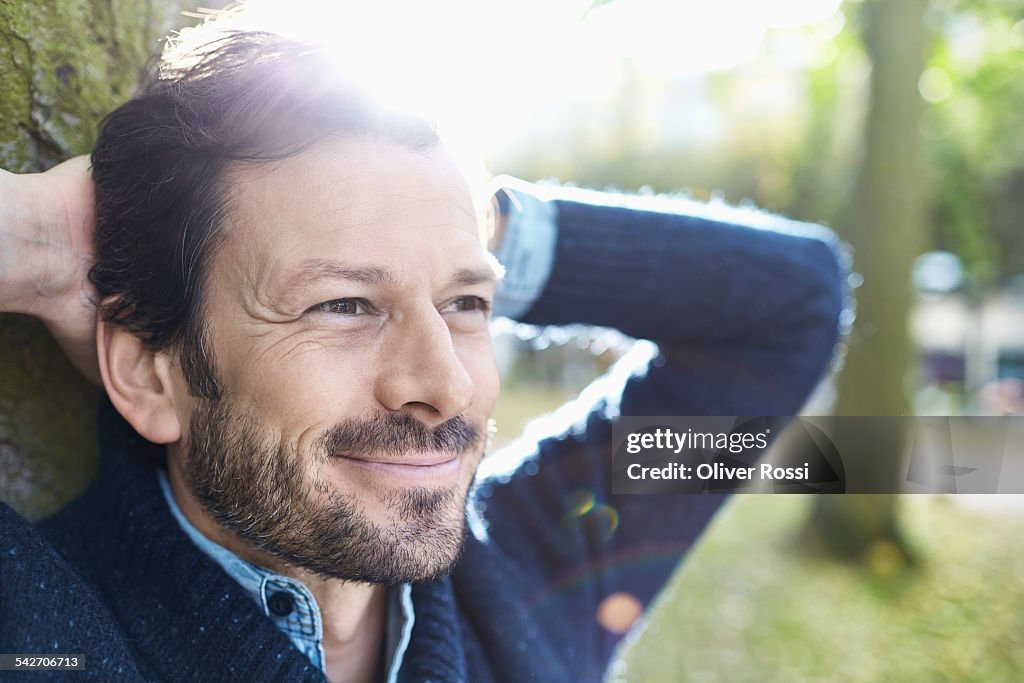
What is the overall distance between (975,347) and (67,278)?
17156 mm

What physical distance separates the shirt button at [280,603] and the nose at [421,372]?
1.30 ft

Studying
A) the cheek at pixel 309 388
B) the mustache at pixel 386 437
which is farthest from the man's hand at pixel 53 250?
the mustache at pixel 386 437

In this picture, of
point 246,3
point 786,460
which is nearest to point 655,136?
point 786,460

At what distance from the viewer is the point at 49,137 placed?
1562 mm

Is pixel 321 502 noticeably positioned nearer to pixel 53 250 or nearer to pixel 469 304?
pixel 469 304

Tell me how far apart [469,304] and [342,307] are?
0.26 m

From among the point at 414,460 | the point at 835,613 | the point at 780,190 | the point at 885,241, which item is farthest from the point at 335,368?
the point at 780,190

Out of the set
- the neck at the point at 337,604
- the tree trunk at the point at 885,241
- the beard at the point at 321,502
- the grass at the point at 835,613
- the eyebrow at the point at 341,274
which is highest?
the eyebrow at the point at 341,274

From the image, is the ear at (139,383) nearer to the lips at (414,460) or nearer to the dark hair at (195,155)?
the dark hair at (195,155)

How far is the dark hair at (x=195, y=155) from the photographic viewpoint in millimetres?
1401

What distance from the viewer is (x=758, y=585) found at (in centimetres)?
582

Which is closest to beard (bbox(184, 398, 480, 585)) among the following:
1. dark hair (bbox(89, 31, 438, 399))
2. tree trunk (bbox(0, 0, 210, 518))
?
dark hair (bbox(89, 31, 438, 399))

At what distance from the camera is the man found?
135 cm

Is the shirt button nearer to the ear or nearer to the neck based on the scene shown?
the neck
